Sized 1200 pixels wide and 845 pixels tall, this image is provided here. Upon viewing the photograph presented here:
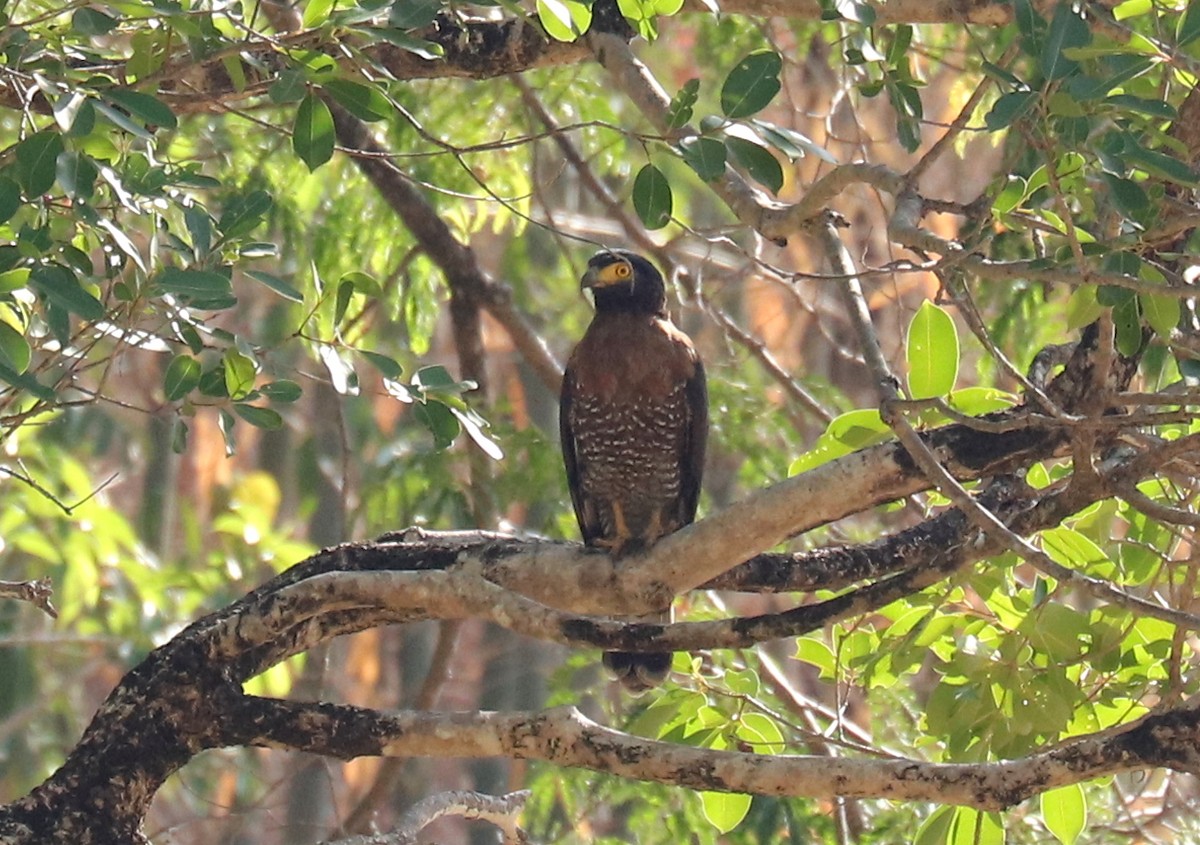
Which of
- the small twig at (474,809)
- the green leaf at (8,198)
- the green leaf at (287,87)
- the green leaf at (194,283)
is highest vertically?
the green leaf at (287,87)

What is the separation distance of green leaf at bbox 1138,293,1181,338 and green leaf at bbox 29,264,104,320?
178 centimetres

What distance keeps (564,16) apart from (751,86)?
1.41 ft

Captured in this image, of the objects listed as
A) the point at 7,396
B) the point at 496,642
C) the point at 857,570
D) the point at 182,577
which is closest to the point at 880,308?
the point at 496,642

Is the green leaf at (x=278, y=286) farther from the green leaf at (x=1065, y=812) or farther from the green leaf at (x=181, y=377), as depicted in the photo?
the green leaf at (x=1065, y=812)

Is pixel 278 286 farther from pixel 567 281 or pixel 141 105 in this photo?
pixel 567 281

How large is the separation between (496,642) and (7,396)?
27.2ft

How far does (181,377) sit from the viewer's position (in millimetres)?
3146

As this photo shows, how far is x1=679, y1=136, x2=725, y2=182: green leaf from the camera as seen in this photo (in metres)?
2.77

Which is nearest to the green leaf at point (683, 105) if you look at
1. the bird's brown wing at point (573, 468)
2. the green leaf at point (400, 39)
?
the green leaf at point (400, 39)

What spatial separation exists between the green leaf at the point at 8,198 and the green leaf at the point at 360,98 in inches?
22.4

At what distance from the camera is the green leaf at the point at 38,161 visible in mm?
2516

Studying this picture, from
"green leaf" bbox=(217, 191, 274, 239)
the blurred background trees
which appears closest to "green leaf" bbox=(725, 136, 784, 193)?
the blurred background trees

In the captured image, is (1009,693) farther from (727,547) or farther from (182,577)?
(182,577)

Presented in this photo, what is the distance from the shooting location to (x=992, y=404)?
3.56 meters
